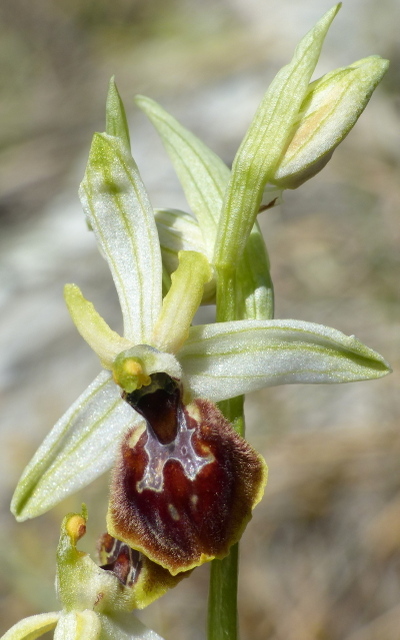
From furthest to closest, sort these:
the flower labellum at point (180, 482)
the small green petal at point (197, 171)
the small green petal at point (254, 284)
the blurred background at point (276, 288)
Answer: the blurred background at point (276, 288) → the small green petal at point (197, 171) → the small green petal at point (254, 284) → the flower labellum at point (180, 482)

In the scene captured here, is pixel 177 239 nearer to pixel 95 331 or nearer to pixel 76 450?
pixel 95 331

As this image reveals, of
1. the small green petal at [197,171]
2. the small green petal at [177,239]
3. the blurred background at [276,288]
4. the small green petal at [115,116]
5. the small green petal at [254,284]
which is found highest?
the small green petal at [115,116]

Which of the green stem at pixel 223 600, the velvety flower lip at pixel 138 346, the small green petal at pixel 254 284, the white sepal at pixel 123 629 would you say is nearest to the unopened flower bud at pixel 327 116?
the small green petal at pixel 254 284

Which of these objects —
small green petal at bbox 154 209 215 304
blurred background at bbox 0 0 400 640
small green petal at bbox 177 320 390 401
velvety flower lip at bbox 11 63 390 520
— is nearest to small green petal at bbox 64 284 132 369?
velvety flower lip at bbox 11 63 390 520

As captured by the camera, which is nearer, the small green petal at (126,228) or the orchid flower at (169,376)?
the orchid flower at (169,376)

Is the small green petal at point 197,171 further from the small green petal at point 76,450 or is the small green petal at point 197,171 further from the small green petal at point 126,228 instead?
the small green petal at point 76,450

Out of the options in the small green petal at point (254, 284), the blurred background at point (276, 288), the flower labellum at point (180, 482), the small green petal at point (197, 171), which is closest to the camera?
the flower labellum at point (180, 482)

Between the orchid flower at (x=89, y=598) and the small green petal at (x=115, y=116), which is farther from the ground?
the small green petal at (x=115, y=116)

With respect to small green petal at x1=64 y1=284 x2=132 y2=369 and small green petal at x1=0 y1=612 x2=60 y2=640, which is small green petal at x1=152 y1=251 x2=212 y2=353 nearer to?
small green petal at x1=64 y1=284 x2=132 y2=369
